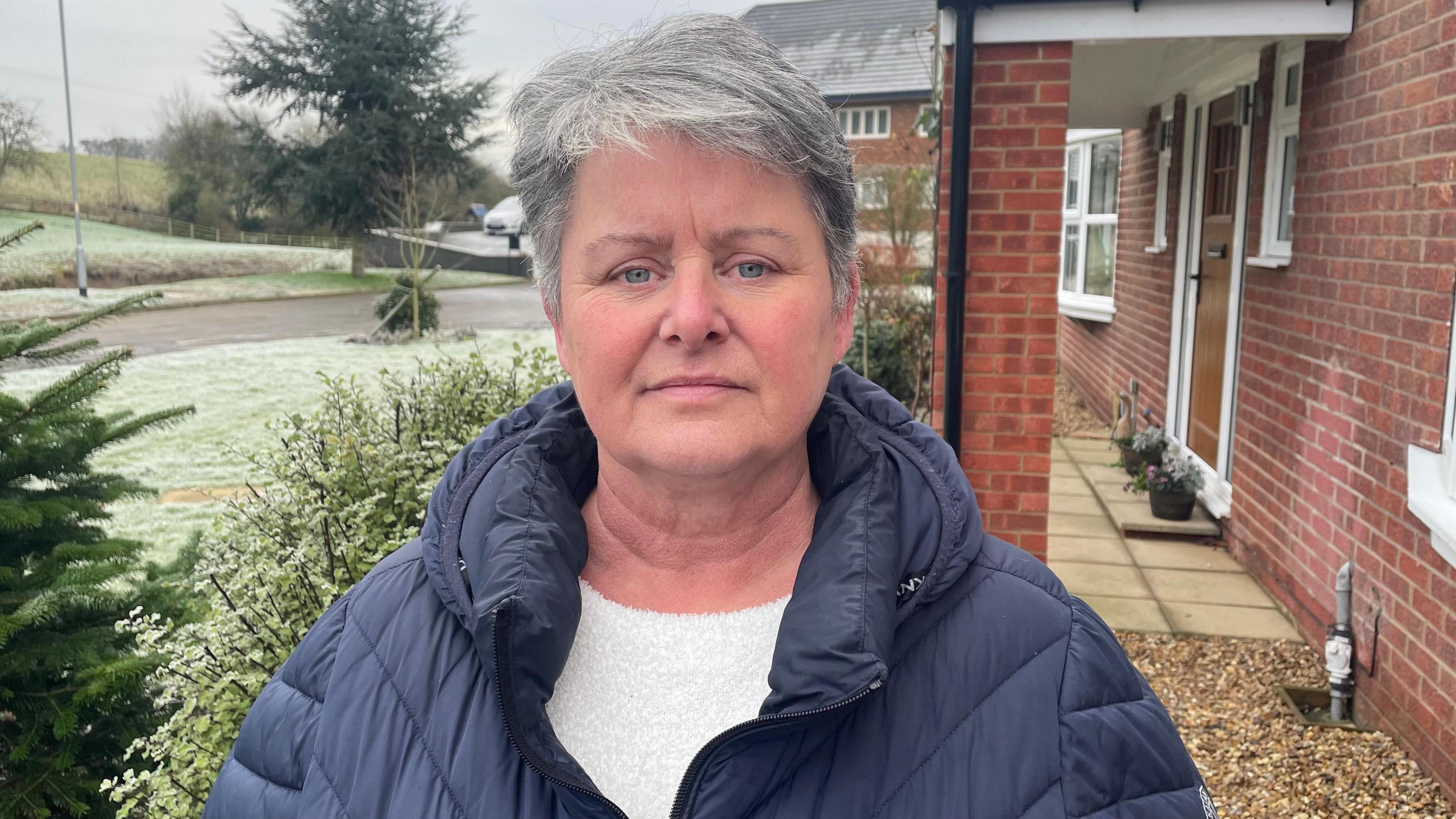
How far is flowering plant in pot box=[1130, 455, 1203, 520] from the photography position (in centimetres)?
643

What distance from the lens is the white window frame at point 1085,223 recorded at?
32.7ft

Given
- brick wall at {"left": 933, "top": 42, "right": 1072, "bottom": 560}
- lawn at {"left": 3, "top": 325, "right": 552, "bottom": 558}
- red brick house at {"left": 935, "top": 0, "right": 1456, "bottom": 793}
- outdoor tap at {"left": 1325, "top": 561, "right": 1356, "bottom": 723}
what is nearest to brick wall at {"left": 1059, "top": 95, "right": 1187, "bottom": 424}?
red brick house at {"left": 935, "top": 0, "right": 1456, "bottom": 793}

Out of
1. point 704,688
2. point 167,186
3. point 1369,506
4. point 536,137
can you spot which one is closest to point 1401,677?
point 1369,506

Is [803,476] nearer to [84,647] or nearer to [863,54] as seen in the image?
[84,647]

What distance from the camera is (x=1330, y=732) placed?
3.99 m

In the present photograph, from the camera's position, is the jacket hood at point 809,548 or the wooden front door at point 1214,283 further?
the wooden front door at point 1214,283

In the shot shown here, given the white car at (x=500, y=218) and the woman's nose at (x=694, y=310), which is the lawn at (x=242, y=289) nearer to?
the white car at (x=500, y=218)

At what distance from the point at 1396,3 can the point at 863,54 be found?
1345 inches

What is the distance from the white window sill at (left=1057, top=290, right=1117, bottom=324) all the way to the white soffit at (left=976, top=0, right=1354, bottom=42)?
199 inches

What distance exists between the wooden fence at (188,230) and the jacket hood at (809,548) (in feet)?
101

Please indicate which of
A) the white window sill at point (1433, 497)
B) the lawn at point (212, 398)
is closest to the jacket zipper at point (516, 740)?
the lawn at point (212, 398)

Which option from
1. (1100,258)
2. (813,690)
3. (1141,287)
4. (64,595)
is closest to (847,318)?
(813,690)

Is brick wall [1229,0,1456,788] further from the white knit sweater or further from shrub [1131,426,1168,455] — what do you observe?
the white knit sweater

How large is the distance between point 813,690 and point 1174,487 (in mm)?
6054
